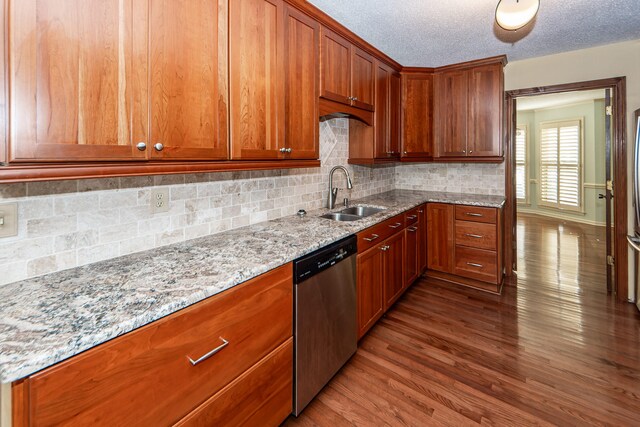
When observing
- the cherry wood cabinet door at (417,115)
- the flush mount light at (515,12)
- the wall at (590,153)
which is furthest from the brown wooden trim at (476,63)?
the wall at (590,153)

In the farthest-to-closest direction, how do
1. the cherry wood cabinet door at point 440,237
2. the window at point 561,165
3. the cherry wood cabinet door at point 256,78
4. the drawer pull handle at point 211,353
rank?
the window at point 561,165 → the cherry wood cabinet door at point 440,237 → the cherry wood cabinet door at point 256,78 → the drawer pull handle at point 211,353

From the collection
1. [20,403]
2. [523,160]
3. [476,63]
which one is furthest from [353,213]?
[523,160]

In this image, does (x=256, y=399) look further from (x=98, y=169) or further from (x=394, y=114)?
(x=394, y=114)

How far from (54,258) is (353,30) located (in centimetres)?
255

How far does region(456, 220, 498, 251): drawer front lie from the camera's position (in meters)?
3.21

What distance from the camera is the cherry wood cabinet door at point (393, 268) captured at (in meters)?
2.62

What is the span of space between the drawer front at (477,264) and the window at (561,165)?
16.4 feet

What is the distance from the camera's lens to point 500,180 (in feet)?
12.1

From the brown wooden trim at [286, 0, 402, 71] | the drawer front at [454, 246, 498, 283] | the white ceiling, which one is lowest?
the drawer front at [454, 246, 498, 283]

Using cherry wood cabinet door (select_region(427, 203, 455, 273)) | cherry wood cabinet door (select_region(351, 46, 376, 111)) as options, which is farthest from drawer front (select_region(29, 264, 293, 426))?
cherry wood cabinet door (select_region(427, 203, 455, 273))

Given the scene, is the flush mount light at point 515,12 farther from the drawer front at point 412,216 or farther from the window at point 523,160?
the window at point 523,160

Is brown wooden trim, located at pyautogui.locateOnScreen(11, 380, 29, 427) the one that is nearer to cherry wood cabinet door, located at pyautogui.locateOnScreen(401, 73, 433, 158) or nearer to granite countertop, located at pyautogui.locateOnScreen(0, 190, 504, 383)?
granite countertop, located at pyautogui.locateOnScreen(0, 190, 504, 383)

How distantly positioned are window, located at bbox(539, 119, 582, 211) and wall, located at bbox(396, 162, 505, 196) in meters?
4.36

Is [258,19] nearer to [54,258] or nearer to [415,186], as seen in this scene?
[54,258]
